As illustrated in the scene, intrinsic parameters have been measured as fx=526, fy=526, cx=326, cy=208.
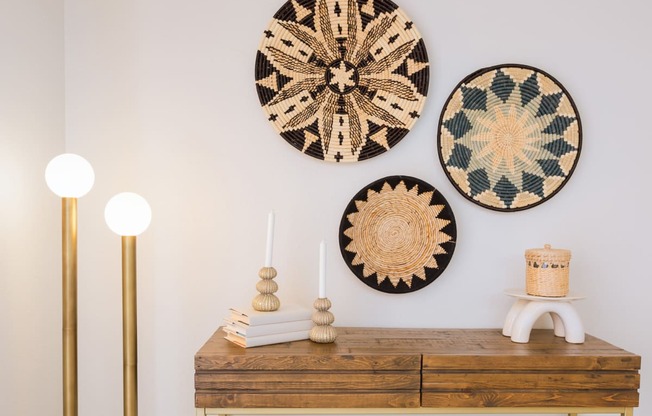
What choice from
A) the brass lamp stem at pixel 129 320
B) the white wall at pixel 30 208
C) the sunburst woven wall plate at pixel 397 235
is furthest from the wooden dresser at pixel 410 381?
the white wall at pixel 30 208

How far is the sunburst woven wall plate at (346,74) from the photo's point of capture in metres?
1.92

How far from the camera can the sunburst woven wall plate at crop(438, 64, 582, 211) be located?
1.94 metres

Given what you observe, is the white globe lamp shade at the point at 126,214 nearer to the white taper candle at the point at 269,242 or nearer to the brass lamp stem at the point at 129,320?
the brass lamp stem at the point at 129,320

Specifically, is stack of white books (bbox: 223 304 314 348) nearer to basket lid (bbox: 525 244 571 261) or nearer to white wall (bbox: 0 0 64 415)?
white wall (bbox: 0 0 64 415)

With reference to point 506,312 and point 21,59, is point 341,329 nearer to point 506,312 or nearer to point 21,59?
point 506,312

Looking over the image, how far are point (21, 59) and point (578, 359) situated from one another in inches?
76.6

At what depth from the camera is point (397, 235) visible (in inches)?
75.7

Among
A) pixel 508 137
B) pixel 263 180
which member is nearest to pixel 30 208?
pixel 263 180

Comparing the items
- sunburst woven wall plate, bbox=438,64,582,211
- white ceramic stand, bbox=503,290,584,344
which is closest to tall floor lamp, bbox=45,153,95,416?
sunburst woven wall plate, bbox=438,64,582,211

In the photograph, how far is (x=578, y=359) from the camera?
1.56 m

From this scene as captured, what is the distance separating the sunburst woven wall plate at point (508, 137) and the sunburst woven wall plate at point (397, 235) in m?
0.14

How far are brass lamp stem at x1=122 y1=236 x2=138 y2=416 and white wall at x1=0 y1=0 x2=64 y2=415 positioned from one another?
1.16ft

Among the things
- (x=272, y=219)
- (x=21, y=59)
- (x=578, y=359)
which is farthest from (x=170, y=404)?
(x=578, y=359)

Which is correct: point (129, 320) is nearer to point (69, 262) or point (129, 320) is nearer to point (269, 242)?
point (69, 262)
